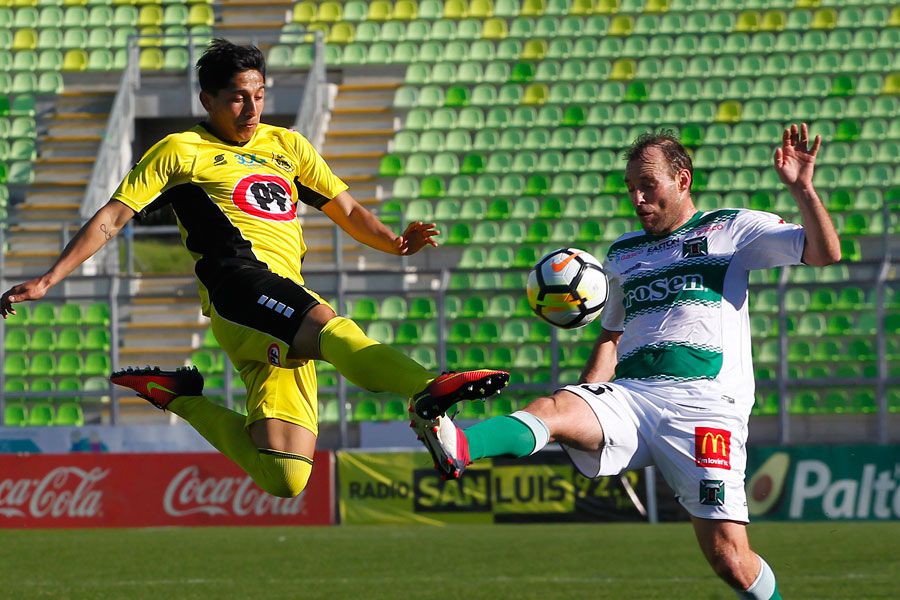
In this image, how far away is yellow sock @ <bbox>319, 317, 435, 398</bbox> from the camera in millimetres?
5117

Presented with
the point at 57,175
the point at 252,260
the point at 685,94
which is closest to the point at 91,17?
the point at 57,175

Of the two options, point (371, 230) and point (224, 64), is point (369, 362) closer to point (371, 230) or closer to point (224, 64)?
point (371, 230)

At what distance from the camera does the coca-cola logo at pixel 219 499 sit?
13852 millimetres

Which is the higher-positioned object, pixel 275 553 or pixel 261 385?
pixel 261 385

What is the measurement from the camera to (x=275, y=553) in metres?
10.8

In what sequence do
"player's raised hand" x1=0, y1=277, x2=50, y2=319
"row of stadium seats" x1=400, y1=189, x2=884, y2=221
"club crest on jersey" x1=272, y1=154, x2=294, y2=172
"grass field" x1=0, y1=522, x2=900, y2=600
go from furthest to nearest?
1. "row of stadium seats" x1=400, y1=189, x2=884, y2=221
2. "grass field" x1=0, y1=522, x2=900, y2=600
3. "club crest on jersey" x1=272, y1=154, x2=294, y2=172
4. "player's raised hand" x1=0, y1=277, x2=50, y2=319

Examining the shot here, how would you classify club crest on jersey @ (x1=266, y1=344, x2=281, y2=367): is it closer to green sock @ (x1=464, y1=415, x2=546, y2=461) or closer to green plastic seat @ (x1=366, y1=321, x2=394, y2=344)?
green sock @ (x1=464, y1=415, x2=546, y2=461)

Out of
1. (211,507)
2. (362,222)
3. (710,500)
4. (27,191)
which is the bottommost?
(211,507)

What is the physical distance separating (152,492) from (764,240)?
31.7ft

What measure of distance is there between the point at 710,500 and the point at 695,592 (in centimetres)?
302

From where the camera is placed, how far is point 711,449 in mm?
5305

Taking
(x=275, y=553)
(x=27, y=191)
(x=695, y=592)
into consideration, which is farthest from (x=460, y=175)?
(x=695, y=592)

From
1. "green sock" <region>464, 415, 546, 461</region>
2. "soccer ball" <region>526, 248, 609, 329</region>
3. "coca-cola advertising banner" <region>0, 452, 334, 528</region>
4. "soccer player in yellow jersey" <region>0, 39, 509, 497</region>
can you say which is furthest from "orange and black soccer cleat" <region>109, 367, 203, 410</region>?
"coca-cola advertising banner" <region>0, 452, 334, 528</region>

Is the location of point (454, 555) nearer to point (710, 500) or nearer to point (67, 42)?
point (710, 500)
